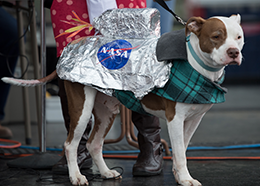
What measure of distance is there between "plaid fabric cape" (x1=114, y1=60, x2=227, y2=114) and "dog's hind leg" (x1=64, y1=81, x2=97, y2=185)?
42cm

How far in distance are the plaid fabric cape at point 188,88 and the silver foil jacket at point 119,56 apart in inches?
1.8

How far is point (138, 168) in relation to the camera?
211 cm

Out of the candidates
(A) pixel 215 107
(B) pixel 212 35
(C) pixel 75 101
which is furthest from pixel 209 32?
(A) pixel 215 107

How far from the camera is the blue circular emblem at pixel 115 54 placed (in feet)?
6.06

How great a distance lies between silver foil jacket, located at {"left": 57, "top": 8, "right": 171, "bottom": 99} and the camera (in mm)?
1782

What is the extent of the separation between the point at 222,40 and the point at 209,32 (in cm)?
8

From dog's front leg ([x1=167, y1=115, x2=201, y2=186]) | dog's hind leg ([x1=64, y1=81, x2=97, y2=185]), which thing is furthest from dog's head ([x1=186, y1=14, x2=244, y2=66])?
dog's hind leg ([x1=64, y1=81, x2=97, y2=185])

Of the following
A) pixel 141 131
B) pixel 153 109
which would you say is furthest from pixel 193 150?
pixel 153 109

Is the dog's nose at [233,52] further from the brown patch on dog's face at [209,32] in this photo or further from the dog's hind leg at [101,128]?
the dog's hind leg at [101,128]

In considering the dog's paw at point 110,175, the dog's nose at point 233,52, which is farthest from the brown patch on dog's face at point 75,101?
the dog's nose at point 233,52

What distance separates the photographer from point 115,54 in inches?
73.4

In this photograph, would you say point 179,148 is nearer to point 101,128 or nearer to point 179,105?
point 179,105

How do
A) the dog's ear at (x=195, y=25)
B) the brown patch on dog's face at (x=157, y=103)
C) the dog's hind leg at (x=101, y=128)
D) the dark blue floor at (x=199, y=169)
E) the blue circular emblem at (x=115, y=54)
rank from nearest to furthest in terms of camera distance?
the dog's ear at (x=195, y=25)
the brown patch on dog's face at (x=157, y=103)
the blue circular emblem at (x=115, y=54)
the dark blue floor at (x=199, y=169)
the dog's hind leg at (x=101, y=128)

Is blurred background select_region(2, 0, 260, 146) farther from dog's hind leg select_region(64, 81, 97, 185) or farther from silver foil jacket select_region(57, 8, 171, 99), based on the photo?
dog's hind leg select_region(64, 81, 97, 185)
